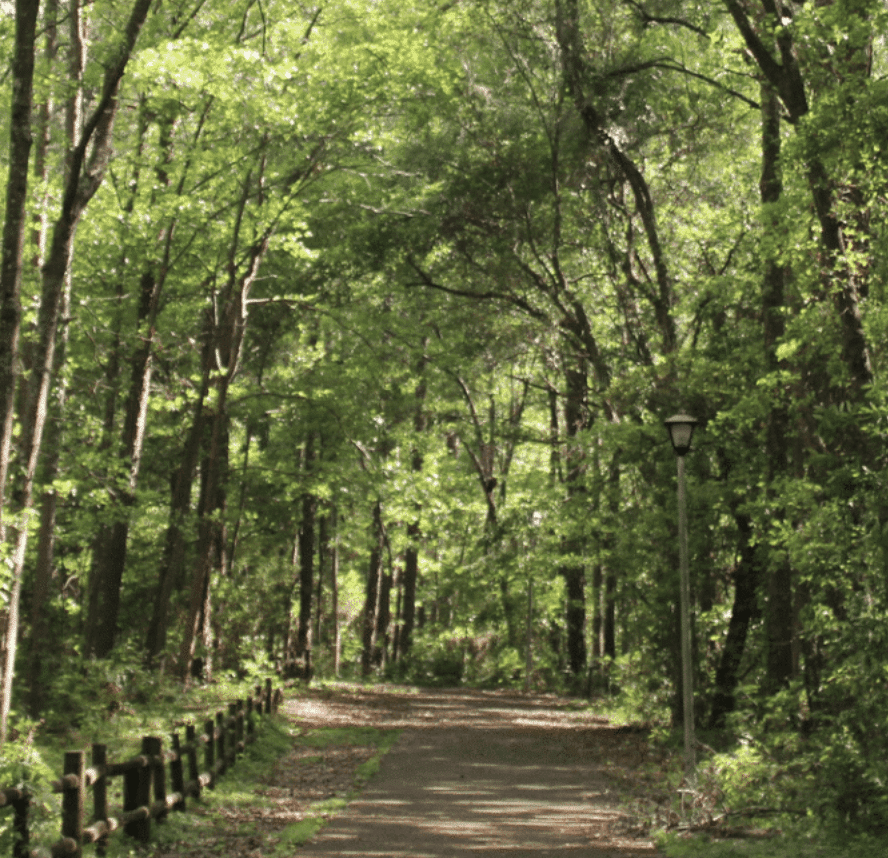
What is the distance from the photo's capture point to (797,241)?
1121 centimetres

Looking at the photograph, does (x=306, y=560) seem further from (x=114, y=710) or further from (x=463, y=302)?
(x=114, y=710)

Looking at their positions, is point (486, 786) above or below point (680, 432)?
below

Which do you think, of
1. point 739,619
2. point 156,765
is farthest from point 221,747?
point 739,619

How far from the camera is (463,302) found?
22.8 meters

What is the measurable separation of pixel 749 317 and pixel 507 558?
1023cm

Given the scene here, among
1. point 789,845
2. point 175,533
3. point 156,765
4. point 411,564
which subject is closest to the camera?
point 789,845

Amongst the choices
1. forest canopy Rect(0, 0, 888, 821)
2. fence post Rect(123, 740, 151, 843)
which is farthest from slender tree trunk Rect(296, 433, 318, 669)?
fence post Rect(123, 740, 151, 843)

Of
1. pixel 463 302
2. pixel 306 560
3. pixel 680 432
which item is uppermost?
pixel 463 302

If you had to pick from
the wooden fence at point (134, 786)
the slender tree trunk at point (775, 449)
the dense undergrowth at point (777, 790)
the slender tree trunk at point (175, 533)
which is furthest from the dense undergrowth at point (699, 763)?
the slender tree trunk at point (175, 533)

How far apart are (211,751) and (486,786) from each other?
138 inches

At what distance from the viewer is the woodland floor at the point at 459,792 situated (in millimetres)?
9672

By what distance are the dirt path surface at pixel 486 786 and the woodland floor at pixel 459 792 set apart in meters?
0.02

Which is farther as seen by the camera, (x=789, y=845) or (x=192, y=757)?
(x=192, y=757)

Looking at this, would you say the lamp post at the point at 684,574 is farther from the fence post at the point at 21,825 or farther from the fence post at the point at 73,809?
the fence post at the point at 21,825
